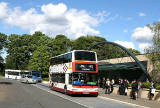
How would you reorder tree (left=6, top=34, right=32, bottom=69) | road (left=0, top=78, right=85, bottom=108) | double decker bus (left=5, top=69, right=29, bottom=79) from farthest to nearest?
tree (left=6, top=34, right=32, bottom=69) → double decker bus (left=5, top=69, right=29, bottom=79) → road (left=0, top=78, right=85, bottom=108)

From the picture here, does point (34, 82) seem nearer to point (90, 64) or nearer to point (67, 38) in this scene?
point (90, 64)

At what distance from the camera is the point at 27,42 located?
3610 inches

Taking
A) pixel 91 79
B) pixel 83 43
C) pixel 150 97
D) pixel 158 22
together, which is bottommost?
pixel 150 97

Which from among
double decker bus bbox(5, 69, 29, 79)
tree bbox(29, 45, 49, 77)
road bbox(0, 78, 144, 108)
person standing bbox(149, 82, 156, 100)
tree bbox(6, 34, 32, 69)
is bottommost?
road bbox(0, 78, 144, 108)

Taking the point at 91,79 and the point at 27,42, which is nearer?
the point at 91,79

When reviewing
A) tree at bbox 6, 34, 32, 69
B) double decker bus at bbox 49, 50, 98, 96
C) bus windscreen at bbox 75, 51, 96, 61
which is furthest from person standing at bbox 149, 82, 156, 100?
tree at bbox 6, 34, 32, 69

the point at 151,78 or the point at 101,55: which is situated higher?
the point at 101,55

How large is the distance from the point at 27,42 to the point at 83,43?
23385 millimetres

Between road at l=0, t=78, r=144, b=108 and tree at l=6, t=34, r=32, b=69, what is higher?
tree at l=6, t=34, r=32, b=69

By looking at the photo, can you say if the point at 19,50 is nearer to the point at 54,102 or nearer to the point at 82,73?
the point at 82,73

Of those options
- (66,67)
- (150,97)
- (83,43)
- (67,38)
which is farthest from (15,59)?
(150,97)

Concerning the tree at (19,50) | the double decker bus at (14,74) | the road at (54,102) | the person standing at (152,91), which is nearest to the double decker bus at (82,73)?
the road at (54,102)

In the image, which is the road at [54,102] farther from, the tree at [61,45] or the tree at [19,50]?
the tree at [19,50]

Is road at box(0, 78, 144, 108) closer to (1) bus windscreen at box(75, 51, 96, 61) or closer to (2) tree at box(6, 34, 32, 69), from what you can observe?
(1) bus windscreen at box(75, 51, 96, 61)
